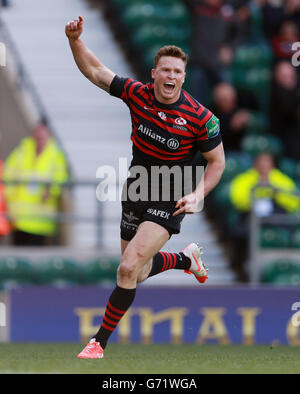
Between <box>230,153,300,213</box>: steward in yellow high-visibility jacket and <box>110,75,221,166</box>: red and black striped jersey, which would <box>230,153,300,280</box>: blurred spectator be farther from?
<box>110,75,221,166</box>: red and black striped jersey

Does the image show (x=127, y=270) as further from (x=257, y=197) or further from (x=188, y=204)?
(x=257, y=197)

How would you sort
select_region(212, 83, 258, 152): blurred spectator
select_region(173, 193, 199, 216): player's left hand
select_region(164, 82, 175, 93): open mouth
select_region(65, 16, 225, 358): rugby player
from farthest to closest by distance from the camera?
select_region(212, 83, 258, 152): blurred spectator, select_region(164, 82, 175, 93): open mouth, select_region(65, 16, 225, 358): rugby player, select_region(173, 193, 199, 216): player's left hand

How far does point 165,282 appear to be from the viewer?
1216 cm

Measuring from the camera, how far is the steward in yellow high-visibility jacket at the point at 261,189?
1182 cm

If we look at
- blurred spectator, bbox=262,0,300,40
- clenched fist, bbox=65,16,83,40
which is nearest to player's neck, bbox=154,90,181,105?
clenched fist, bbox=65,16,83,40

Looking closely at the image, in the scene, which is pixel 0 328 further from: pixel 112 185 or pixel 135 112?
pixel 135 112

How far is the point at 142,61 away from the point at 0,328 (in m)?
5.47

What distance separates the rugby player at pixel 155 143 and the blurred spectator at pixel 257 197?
11.0ft

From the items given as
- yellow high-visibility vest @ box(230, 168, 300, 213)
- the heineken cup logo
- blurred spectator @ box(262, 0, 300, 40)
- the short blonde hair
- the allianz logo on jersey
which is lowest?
yellow high-visibility vest @ box(230, 168, 300, 213)

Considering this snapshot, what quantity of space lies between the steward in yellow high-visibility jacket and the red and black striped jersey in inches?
140

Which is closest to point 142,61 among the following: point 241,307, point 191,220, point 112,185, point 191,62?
point 191,62

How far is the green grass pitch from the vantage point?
7.32 metres

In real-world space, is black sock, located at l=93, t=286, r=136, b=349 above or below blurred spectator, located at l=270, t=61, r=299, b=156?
below

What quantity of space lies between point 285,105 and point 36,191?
339 cm
